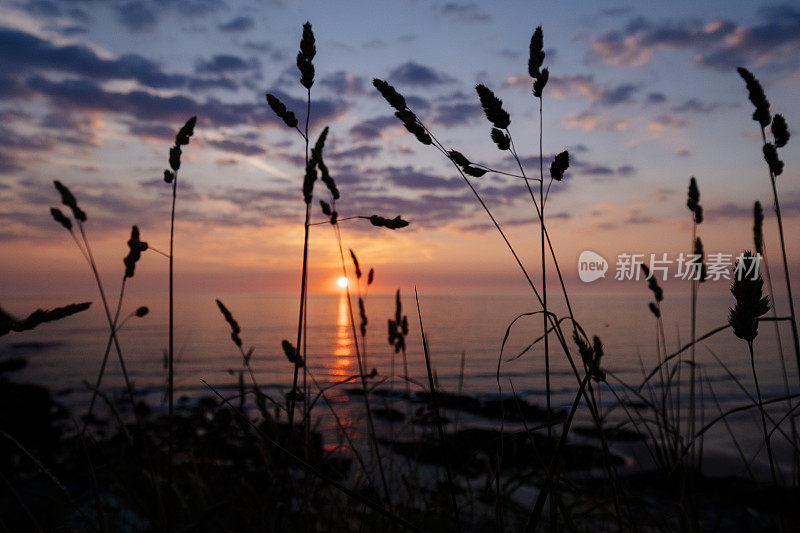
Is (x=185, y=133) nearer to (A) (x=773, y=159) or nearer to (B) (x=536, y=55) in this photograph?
(B) (x=536, y=55)

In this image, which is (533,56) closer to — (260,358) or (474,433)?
(474,433)

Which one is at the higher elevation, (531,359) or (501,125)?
(501,125)

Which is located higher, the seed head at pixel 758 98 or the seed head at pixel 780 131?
the seed head at pixel 758 98

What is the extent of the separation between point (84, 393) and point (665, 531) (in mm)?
14539

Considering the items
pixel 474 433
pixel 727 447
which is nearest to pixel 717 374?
pixel 727 447

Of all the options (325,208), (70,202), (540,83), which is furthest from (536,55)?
(70,202)

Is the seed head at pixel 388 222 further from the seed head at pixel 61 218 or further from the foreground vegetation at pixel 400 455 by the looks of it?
the seed head at pixel 61 218

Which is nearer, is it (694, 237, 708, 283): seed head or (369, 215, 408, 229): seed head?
(369, 215, 408, 229): seed head

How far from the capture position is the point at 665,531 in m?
1.50

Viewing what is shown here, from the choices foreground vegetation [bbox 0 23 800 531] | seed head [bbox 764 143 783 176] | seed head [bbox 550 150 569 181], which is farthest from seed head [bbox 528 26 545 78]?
seed head [bbox 764 143 783 176]

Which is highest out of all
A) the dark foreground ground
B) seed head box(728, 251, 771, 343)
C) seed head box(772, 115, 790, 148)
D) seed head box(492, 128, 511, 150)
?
seed head box(772, 115, 790, 148)

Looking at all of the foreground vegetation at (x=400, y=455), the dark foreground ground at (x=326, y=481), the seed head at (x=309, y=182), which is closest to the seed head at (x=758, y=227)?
the foreground vegetation at (x=400, y=455)

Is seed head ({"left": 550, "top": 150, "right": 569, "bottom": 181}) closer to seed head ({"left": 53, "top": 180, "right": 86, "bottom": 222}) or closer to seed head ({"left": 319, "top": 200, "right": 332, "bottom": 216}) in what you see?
seed head ({"left": 319, "top": 200, "right": 332, "bottom": 216})

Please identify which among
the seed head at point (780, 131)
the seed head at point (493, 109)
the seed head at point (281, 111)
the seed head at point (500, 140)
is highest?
the seed head at point (780, 131)
